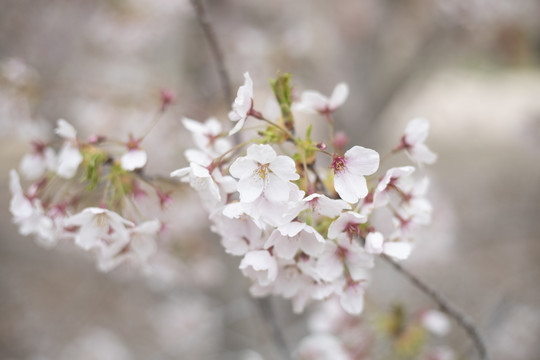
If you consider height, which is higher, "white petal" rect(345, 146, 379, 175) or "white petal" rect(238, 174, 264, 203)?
"white petal" rect(345, 146, 379, 175)

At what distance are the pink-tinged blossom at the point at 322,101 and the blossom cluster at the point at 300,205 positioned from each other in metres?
0.11

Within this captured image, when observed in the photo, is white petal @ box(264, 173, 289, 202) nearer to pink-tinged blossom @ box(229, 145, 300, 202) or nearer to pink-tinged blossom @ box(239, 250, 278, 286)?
pink-tinged blossom @ box(229, 145, 300, 202)

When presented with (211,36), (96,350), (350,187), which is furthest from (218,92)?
(96,350)

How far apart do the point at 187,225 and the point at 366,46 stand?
207 centimetres

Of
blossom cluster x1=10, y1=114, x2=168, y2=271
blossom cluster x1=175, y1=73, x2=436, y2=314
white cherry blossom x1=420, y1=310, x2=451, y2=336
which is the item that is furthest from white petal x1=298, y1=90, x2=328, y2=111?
white cherry blossom x1=420, y1=310, x2=451, y2=336

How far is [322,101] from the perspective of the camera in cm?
119

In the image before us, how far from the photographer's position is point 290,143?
1078 millimetres

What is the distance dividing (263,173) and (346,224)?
8.5 inches

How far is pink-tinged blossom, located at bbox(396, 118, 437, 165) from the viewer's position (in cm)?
113

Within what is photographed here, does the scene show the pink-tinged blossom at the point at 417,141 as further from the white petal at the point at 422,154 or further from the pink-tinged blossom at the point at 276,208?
the pink-tinged blossom at the point at 276,208

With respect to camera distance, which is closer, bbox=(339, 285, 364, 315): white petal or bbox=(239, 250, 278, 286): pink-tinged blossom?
bbox=(239, 250, 278, 286): pink-tinged blossom

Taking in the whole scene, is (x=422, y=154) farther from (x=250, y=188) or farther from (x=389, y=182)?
(x=250, y=188)

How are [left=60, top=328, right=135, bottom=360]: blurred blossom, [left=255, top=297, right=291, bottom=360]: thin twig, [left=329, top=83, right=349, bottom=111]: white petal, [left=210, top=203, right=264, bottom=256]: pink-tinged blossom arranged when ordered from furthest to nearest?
[left=60, top=328, right=135, bottom=360]: blurred blossom → [left=255, top=297, right=291, bottom=360]: thin twig → [left=329, top=83, right=349, bottom=111]: white petal → [left=210, top=203, right=264, bottom=256]: pink-tinged blossom

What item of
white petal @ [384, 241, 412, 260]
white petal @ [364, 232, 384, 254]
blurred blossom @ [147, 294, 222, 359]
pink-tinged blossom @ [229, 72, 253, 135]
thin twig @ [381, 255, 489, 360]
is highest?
pink-tinged blossom @ [229, 72, 253, 135]
